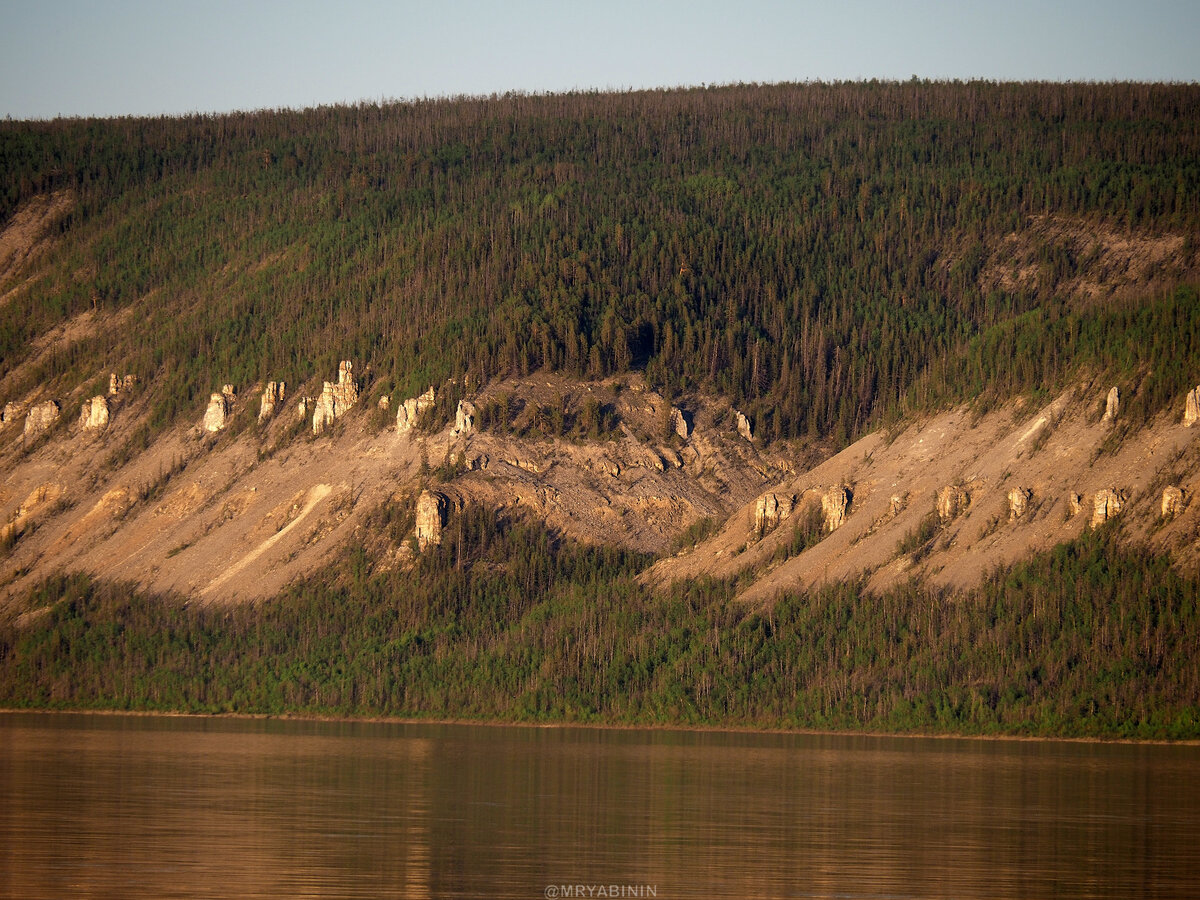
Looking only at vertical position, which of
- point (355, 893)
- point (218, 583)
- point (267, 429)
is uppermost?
point (267, 429)

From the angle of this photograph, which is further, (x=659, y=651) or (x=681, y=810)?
(x=659, y=651)

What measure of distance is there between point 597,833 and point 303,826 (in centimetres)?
903

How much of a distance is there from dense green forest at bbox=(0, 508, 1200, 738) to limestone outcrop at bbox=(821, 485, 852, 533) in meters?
9.36

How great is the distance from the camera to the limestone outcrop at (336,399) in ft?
566

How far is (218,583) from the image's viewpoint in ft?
508

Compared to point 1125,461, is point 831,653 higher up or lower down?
lower down

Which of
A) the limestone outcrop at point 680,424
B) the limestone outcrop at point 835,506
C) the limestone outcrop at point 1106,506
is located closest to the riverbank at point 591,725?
the limestone outcrop at point 1106,506

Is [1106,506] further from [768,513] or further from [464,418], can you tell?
[464,418]

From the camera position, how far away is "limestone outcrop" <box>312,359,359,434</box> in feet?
566

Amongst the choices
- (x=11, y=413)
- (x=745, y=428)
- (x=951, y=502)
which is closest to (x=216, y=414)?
(x=11, y=413)

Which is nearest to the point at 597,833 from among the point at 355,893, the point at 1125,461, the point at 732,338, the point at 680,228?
the point at 355,893

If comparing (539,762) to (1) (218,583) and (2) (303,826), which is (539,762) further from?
(1) (218,583)

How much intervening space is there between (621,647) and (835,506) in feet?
64.7

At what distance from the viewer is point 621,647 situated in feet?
440
